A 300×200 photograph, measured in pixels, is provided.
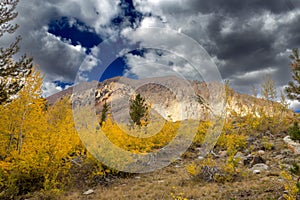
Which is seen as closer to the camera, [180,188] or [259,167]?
[180,188]

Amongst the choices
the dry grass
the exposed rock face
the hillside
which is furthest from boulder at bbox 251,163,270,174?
the exposed rock face

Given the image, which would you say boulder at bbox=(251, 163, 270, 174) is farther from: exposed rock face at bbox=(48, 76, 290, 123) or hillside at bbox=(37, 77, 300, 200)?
exposed rock face at bbox=(48, 76, 290, 123)

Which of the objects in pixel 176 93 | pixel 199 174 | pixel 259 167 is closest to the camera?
pixel 199 174

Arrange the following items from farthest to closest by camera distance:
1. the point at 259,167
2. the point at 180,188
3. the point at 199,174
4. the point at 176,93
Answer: the point at 176,93 < the point at 259,167 < the point at 199,174 < the point at 180,188

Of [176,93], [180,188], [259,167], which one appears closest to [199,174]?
[180,188]

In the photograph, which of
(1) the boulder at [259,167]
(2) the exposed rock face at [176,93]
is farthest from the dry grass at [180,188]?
(2) the exposed rock face at [176,93]

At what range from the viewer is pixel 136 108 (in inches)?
1195

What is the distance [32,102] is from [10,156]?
2.76 meters

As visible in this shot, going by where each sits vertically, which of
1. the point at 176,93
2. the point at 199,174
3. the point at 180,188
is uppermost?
the point at 176,93

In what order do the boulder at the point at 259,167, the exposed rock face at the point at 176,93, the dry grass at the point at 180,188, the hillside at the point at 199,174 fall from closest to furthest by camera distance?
the dry grass at the point at 180,188 < the hillside at the point at 199,174 < the boulder at the point at 259,167 < the exposed rock face at the point at 176,93

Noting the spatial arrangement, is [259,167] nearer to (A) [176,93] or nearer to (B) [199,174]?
(B) [199,174]

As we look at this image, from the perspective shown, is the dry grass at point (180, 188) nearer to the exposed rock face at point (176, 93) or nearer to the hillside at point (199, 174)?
the hillside at point (199, 174)

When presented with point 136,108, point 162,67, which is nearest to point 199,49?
point 162,67

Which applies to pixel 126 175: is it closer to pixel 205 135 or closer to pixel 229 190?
pixel 229 190
